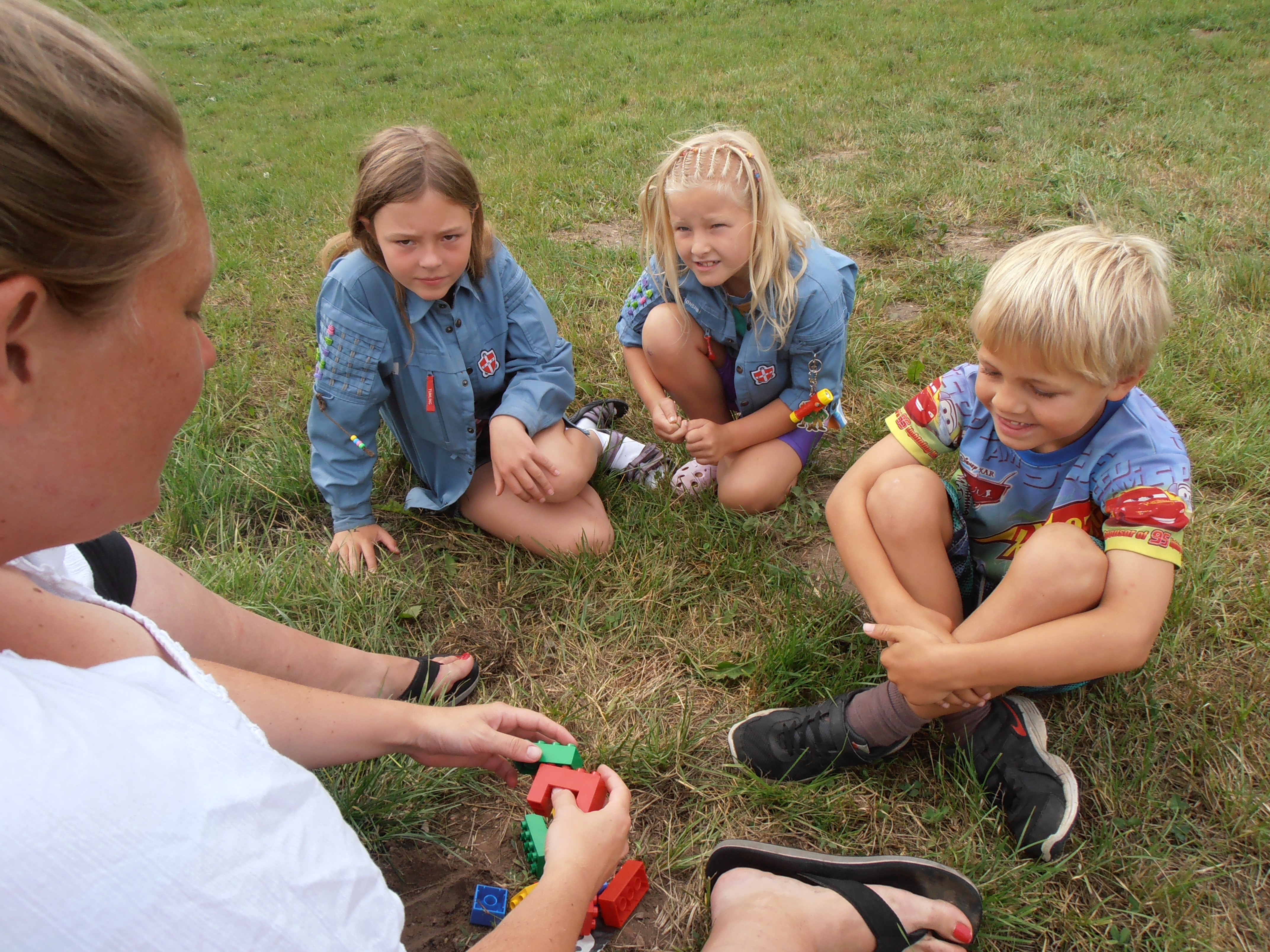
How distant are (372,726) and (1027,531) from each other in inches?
59.8

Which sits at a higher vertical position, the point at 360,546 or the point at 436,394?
the point at 436,394

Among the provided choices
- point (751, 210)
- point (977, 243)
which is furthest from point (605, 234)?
point (751, 210)

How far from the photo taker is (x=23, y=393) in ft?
2.64

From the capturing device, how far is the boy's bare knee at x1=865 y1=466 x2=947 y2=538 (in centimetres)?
192

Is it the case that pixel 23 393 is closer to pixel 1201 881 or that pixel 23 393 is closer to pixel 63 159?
pixel 63 159

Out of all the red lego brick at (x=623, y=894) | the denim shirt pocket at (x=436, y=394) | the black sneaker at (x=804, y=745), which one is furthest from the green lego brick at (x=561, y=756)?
the denim shirt pocket at (x=436, y=394)

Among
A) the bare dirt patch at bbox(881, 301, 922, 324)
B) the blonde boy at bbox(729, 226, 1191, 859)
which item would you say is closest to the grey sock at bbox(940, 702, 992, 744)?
the blonde boy at bbox(729, 226, 1191, 859)

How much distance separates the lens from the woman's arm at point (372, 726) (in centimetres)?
157

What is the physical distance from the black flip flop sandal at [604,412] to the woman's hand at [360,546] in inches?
29.3

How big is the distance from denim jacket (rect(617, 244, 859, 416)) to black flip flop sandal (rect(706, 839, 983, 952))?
→ 4.81ft

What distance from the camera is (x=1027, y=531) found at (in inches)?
82.0

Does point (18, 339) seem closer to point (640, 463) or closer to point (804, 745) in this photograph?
point (804, 745)

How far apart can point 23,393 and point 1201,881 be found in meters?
2.04

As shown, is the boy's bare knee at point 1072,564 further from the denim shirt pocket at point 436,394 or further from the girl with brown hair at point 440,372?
the denim shirt pocket at point 436,394
